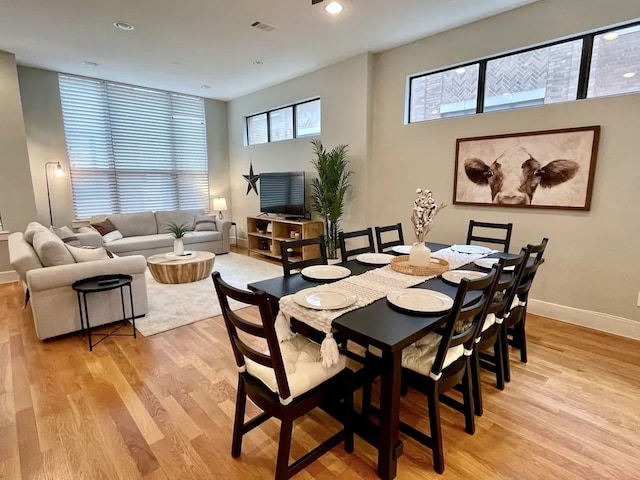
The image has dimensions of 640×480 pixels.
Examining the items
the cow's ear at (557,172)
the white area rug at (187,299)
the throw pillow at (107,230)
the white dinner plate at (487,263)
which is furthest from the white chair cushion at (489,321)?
the throw pillow at (107,230)

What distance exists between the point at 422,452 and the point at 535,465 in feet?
1.78

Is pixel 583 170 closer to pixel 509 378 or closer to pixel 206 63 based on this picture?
pixel 509 378

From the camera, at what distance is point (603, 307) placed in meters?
3.07

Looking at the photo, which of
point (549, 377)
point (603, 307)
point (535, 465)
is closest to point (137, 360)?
point (535, 465)

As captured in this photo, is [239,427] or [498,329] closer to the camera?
[239,427]

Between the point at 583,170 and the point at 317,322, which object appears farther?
the point at 583,170

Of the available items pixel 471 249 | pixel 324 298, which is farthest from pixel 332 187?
pixel 324 298

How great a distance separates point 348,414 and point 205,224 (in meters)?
5.21

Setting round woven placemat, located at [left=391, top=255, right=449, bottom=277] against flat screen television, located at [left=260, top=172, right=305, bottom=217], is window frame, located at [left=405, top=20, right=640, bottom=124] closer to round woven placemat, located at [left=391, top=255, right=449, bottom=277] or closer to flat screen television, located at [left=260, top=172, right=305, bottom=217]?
round woven placemat, located at [left=391, top=255, right=449, bottom=277]

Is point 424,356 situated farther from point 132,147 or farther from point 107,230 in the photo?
point 132,147

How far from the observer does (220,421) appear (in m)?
1.96

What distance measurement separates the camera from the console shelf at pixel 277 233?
525cm

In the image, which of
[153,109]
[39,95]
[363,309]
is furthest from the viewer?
[153,109]

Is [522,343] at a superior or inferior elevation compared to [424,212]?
inferior
